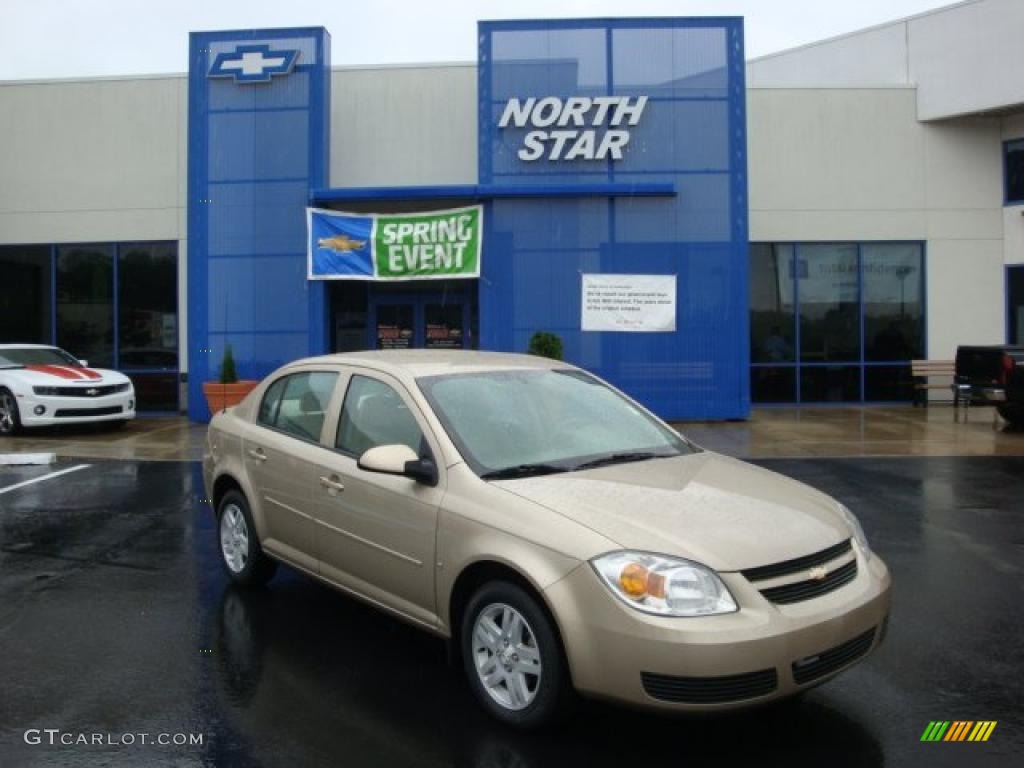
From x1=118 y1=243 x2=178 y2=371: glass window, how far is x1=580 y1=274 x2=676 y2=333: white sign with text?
27.4ft

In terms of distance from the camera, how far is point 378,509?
4465 mm

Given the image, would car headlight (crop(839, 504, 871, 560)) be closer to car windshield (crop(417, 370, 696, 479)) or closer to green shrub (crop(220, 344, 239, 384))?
car windshield (crop(417, 370, 696, 479))

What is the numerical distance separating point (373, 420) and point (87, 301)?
16.0 metres

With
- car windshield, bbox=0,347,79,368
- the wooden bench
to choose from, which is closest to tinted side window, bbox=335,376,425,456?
car windshield, bbox=0,347,79,368

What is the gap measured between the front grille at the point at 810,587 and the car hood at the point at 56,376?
13.5 metres

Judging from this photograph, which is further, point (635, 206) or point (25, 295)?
point (25, 295)

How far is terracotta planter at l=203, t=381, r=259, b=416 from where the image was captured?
15.6m

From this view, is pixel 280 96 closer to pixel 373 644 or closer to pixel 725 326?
pixel 725 326

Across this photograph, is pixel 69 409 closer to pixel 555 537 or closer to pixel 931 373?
pixel 555 537

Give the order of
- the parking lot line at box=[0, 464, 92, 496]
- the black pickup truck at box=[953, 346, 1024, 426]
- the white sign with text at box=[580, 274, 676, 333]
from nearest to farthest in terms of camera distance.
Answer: the parking lot line at box=[0, 464, 92, 496] < the black pickup truck at box=[953, 346, 1024, 426] < the white sign with text at box=[580, 274, 676, 333]

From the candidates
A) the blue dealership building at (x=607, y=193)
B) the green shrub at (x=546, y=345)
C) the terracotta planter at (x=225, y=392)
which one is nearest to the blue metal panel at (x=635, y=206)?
the blue dealership building at (x=607, y=193)

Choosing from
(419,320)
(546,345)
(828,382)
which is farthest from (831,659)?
(828,382)

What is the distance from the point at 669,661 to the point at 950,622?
2.68 meters

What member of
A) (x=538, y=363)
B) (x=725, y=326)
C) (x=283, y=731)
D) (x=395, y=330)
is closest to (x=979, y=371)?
(x=725, y=326)
